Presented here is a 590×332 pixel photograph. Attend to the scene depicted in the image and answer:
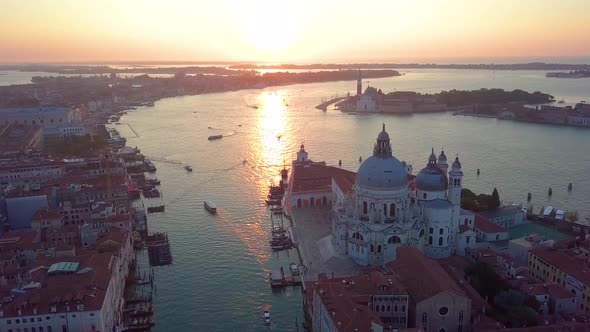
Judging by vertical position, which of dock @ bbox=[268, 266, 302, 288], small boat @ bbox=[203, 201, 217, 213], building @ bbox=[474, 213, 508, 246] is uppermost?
building @ bbox=[474, 213, 508, 246]

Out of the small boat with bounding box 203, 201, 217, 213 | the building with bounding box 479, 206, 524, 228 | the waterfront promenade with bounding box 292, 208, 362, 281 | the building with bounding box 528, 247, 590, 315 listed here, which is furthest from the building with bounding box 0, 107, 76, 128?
the building with bounding box 528, 247, 590, 315

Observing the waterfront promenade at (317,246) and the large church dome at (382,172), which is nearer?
the waterfront promenade at (317,246)

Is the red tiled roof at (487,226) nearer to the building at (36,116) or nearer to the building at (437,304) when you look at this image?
the building at (437,304)

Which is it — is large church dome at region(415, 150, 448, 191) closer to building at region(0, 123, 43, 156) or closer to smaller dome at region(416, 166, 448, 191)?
smaller dome at region(416, 166, 448, 191)

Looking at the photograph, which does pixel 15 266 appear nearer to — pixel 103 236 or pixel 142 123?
pixel 103 236

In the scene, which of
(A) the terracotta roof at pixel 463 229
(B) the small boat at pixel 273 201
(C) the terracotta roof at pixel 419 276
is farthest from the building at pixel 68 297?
(A) the terracotta roof at pixel 463 229

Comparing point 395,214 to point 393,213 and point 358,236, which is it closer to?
point 393,213

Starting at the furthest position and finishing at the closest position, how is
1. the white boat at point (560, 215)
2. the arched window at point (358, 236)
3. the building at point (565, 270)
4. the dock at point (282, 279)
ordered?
the white boat at point (560, 215) < the arched window at point (358, 236) < the dock at point (282, 279) < the building at point (565, 270)
